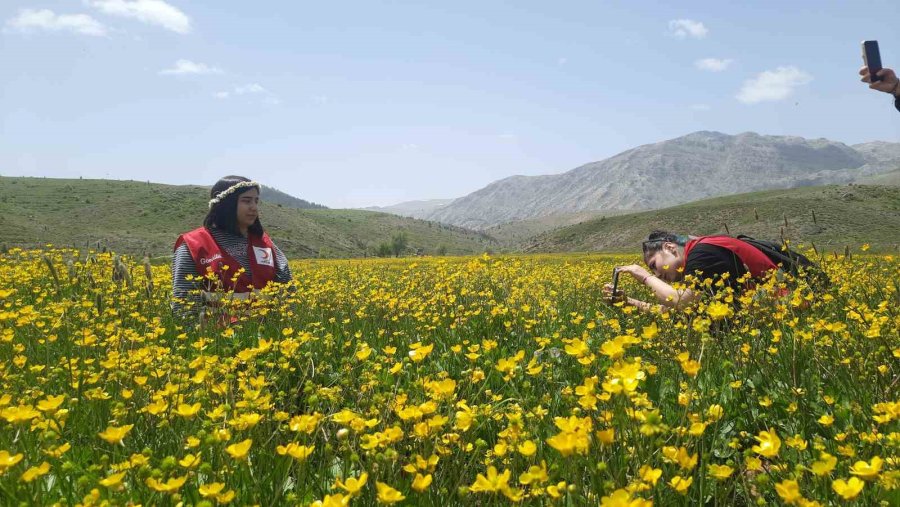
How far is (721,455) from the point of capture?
219 cm

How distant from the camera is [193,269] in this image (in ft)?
17.6

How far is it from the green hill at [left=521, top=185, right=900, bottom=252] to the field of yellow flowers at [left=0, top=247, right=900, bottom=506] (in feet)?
95.3

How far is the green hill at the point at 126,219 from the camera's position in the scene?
159ft

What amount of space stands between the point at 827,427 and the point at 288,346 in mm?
2470

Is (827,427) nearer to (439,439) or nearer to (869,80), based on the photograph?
(439,439)

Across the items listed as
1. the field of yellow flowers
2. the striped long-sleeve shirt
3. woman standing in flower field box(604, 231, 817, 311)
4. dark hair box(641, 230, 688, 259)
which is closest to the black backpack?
woman standing in flower field box(604, 231, 817, 311)

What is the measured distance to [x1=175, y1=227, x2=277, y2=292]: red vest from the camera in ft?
17.5

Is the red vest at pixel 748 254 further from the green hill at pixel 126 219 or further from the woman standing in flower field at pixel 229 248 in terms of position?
the green hill at pixel 126 219

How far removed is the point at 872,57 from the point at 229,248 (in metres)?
5.79

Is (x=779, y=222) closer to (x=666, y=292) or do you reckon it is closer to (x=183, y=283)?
(x=666, y=292)

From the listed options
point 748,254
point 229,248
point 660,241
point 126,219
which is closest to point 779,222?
point 660,241

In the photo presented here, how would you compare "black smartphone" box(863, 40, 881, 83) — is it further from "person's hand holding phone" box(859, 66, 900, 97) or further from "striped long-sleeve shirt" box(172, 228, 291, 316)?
"striped long-sleeve shirt" box(172, 228, 291, 316)

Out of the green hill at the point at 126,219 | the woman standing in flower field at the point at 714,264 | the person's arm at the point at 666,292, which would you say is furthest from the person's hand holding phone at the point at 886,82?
the green hill at the point at 126,219

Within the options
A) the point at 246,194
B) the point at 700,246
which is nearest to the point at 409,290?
the point at 246,194
